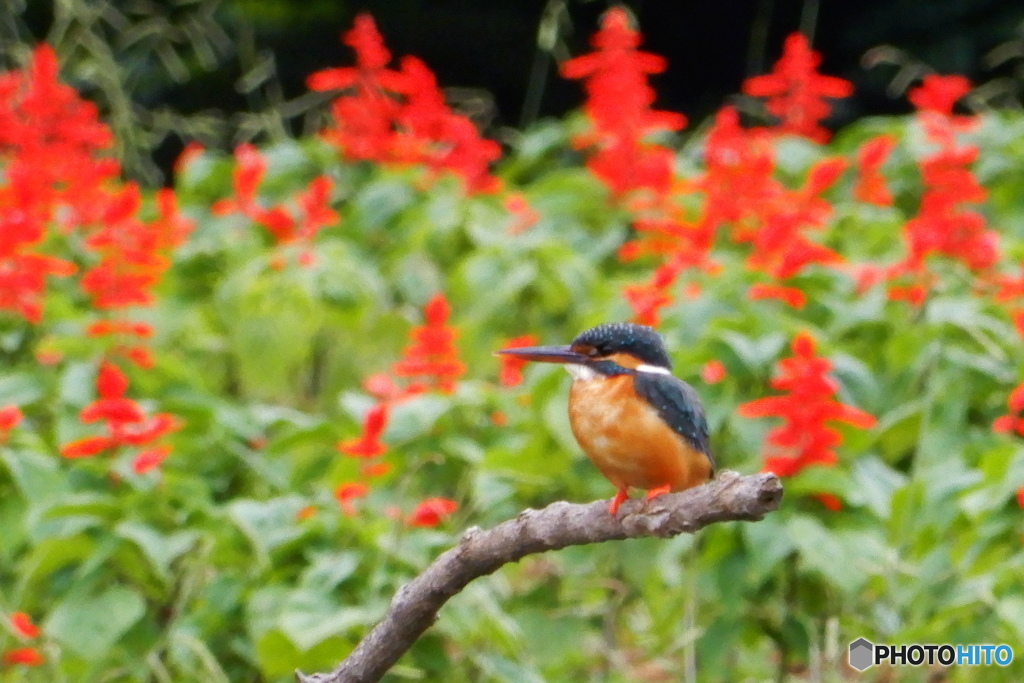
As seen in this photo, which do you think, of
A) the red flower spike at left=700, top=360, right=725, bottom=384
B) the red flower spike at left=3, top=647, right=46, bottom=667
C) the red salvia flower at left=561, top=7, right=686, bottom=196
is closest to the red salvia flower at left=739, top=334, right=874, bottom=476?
the red flower spike at left=700, top=360, right=725, bottom=384

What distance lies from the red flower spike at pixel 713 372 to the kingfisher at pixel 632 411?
103 centimetres

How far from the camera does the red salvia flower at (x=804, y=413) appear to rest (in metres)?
2.99

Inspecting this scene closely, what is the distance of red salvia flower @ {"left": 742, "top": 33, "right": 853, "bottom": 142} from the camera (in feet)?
17.3

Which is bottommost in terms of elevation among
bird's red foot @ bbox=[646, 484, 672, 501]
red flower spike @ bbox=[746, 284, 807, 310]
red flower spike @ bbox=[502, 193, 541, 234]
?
bird's red foot @ bbox=[646, 484, 672, 501]

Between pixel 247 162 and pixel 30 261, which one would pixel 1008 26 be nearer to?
pixel 247 162

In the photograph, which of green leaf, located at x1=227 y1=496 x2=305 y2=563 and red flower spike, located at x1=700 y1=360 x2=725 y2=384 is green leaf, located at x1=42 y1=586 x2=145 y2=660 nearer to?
green leaf, located at x1=227 y1=496 x2=305 y2=563

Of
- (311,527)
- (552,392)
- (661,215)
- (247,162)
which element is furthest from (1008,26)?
(311,527)

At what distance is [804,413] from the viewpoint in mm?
3023

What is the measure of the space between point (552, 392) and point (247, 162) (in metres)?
1.80

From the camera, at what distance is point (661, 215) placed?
4.90m

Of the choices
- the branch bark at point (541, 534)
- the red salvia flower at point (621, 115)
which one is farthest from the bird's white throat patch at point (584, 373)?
the red salvia flower at point (621, 115)

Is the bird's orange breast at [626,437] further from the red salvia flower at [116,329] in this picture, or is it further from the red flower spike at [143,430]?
the red salvia flower at [116,329]

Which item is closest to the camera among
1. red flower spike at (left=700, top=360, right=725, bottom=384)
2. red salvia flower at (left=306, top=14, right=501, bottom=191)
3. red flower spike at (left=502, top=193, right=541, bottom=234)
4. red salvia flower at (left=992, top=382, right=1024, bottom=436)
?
red salvia flower at (left=992, top=382, right=1024, bottom=436)

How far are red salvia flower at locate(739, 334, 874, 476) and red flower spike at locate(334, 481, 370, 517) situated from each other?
2.75 feet
